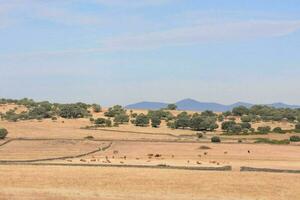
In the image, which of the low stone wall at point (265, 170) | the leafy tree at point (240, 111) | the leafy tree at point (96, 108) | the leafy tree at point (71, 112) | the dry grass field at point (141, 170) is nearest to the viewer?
the dry grass field at point (141, 170)

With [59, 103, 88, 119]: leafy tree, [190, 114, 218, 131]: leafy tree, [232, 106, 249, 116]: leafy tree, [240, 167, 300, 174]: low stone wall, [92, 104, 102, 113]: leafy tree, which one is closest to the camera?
[240, 167, 300, 174]: low stone wall

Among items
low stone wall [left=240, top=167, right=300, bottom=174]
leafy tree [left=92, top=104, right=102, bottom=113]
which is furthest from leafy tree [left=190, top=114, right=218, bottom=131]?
low stone wall [left=240, top=167, right=300, bottom=174]

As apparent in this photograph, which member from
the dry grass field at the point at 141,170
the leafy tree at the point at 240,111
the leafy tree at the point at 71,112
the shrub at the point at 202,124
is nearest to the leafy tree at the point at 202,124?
the shrub at the point at 202,124

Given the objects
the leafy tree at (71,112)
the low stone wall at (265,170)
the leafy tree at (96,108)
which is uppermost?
the leafy tree at (96,108)

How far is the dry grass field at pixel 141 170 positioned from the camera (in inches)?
1336

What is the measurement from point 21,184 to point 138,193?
7562mm

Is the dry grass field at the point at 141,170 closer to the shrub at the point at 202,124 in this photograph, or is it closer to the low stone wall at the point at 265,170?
the low stone wall at the point at 265,170

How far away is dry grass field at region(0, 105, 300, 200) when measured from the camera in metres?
33.9

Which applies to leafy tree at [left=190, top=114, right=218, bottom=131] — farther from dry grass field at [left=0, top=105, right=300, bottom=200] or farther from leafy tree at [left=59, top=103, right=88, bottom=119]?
dry grass field at [left=0, top=105, right=300, bottom=200]

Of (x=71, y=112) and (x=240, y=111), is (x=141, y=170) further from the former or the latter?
(x=240, y=111)

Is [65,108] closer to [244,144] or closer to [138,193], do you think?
[244,144]

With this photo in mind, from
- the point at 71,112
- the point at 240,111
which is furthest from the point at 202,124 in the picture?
the point at 240,111

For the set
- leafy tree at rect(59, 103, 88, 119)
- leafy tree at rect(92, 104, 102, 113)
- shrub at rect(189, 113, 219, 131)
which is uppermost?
leafy tree at rect(92, 104, 102, 113)

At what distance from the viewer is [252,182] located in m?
38.0
